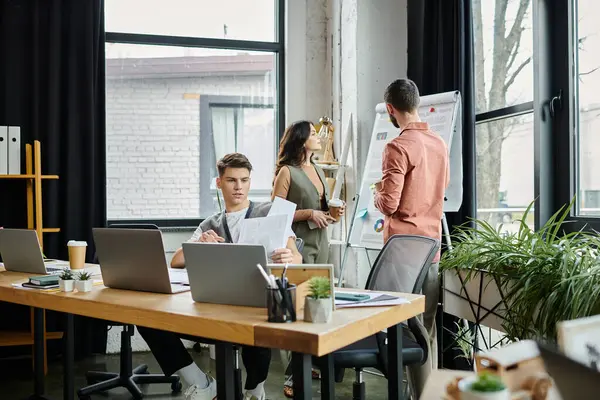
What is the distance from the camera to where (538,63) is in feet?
10.3

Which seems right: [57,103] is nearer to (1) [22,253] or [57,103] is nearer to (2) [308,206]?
(1) [22,253]

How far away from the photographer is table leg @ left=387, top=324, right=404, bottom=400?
2088mm

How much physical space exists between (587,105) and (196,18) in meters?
2.91

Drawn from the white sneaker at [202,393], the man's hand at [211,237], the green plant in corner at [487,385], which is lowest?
the white sneaker at [202,393]

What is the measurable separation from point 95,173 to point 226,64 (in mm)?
1271

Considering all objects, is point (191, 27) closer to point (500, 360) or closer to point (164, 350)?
point (164, 350)

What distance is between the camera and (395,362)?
2.12 meters

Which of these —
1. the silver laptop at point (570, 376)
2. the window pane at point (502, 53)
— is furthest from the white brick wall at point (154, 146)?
the silver laptop at point (570, 376)

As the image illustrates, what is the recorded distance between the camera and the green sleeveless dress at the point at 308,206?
347 centimetres

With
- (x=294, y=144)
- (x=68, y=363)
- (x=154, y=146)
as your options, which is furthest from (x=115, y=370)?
(x=294, y=144)

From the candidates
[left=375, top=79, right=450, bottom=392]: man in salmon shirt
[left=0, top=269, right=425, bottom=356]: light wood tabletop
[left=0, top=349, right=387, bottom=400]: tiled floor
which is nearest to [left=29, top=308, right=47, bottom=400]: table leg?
[left=0, top=349, right=387, bottom=400]: tiled floor

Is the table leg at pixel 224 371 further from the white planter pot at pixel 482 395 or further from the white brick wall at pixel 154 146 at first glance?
the white brick wall at pixel 154 146

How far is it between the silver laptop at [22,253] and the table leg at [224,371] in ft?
3.78

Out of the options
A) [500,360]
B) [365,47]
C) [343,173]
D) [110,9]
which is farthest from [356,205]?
[500,360]
